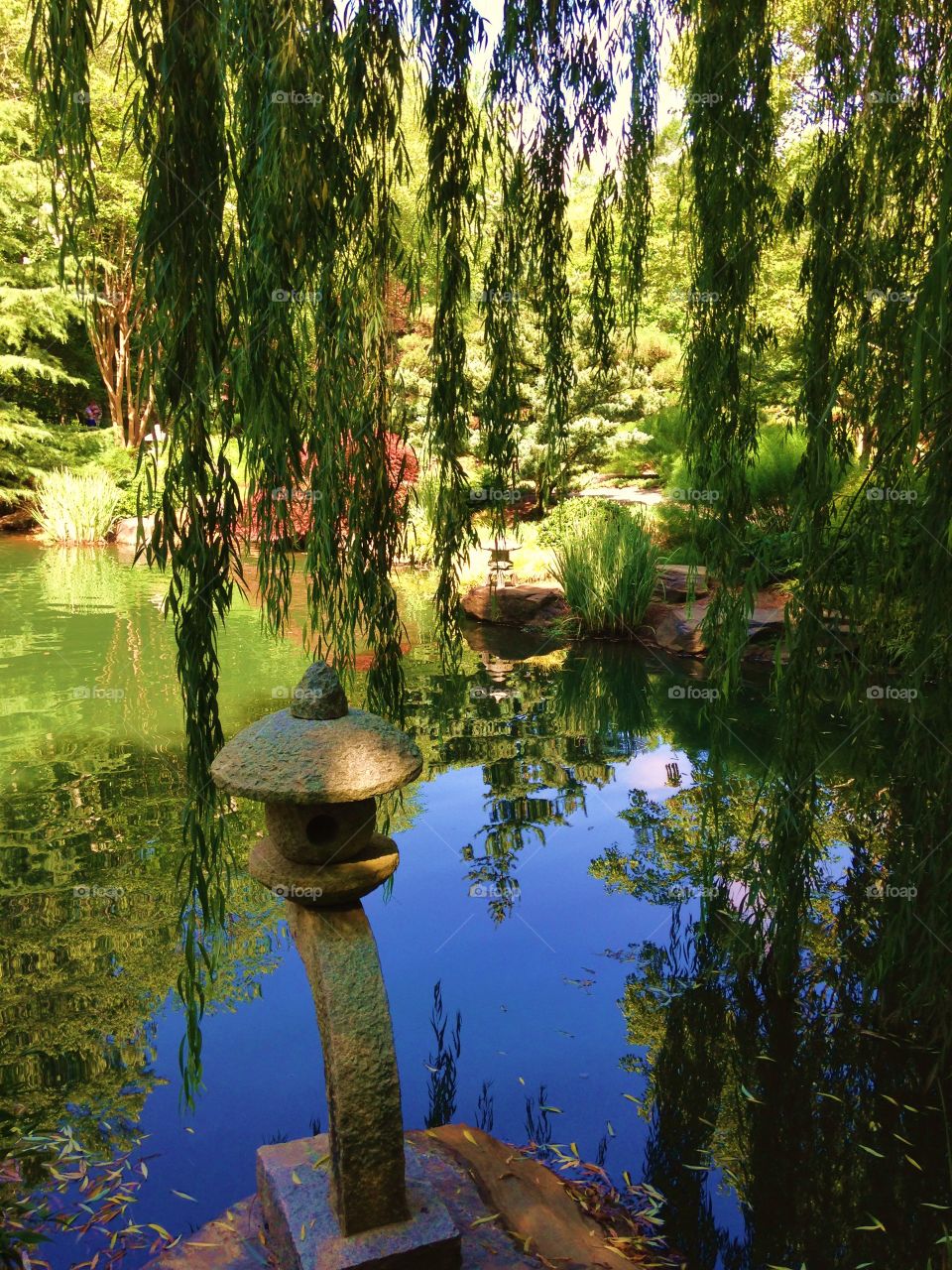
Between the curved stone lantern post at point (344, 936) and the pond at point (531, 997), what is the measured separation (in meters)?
0.80

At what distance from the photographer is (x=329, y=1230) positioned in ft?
5.98

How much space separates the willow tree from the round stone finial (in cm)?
36

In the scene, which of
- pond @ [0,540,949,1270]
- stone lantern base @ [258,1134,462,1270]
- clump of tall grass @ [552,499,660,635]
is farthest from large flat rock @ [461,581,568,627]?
stone lantern base @ [258,1134,462,1270]

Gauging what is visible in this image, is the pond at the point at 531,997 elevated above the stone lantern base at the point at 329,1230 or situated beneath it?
situated beneath

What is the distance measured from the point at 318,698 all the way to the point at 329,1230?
929mm

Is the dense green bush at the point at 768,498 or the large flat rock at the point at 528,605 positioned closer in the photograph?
the dense green bush at the point at 768,498

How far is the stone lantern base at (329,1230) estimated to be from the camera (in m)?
1.77

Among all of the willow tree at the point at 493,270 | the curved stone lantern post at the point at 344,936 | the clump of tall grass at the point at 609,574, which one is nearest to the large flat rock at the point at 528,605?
the clump of tall grass at the point at 609,574

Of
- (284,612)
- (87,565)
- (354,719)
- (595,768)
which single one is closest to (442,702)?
(595,768)

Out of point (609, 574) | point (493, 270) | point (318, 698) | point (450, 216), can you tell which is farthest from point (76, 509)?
point (318, 698)

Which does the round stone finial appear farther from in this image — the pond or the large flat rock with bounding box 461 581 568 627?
the large flat rock with bounding box 461 581 568 627

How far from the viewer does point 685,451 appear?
2957 mm

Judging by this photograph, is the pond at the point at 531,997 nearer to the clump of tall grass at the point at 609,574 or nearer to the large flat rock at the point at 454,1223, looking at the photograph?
the large flat rock at the point at 454,1223

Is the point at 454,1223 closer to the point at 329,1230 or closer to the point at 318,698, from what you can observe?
the point at 329,1230
